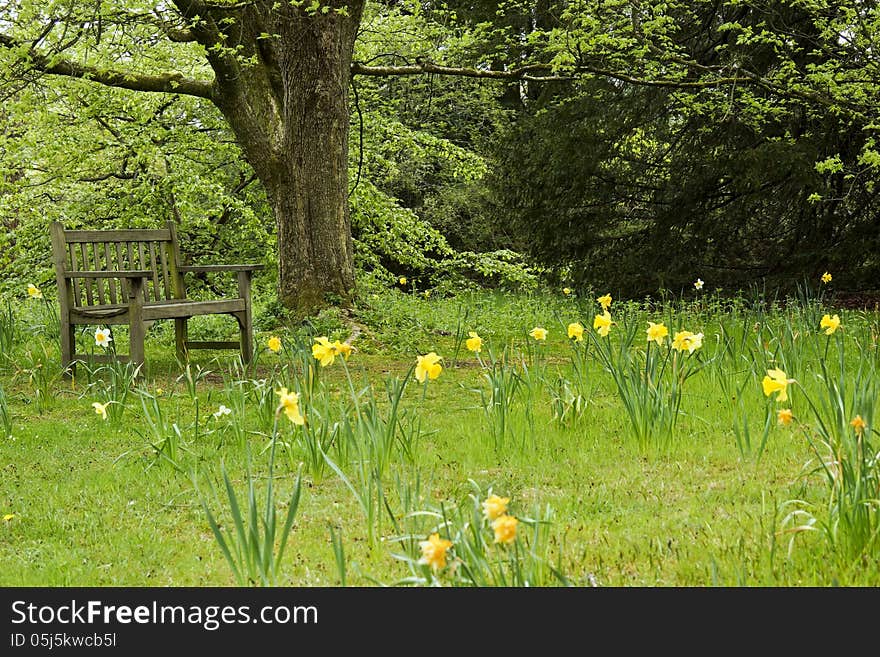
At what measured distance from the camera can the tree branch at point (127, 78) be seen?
7.70m

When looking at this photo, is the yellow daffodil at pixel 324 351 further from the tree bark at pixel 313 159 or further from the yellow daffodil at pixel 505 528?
the tree bark at pixel 313 159

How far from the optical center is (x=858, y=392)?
8.66 ft

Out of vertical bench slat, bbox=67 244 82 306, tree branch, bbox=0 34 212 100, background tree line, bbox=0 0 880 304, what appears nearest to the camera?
A: vertical bench slat, bbox=67 244 82 306

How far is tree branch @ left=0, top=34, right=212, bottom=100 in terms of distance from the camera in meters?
Answer: 7.70

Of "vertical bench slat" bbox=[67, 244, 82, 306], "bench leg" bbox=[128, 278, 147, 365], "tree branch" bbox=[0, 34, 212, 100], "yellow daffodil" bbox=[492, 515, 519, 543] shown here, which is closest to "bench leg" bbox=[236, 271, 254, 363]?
"bench leg" bbox=[128, 278, 147, 365]

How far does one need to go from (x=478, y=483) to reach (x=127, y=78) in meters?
6.06

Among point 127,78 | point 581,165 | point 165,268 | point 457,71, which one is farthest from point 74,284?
point 581,165

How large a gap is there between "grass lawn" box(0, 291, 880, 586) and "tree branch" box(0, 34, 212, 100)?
362 centimetres

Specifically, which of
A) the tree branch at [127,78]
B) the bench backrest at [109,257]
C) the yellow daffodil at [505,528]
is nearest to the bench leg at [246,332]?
the bench backrest at [109,257]

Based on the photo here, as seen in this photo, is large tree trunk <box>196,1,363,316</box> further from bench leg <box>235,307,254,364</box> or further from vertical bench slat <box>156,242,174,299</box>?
bench leg <box>235,307,254,364</box>

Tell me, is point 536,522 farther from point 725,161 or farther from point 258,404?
point 725,161

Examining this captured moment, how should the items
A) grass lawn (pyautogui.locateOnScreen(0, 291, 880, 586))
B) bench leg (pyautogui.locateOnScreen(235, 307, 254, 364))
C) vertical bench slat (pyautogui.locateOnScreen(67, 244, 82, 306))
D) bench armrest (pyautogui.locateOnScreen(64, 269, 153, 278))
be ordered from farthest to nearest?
bench leg (pyautogui.locateOnScreen(235, 307, 254, 364)) < vertical bench slat (pyautogui.locateOnScreen(67, 244, 82, 306)) < bench armrest (pyautogui.locateOnScreen(64, 269, 153, 278)) < grass lawn (pyautogui.locateOnScreen(0, 291, 880, 586))

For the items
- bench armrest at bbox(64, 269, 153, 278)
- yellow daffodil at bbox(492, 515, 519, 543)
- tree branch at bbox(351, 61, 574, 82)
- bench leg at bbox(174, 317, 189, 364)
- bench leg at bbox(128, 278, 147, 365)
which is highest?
tree branch at bbox(351, 61, 574, 82)

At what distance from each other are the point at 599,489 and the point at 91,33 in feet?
18.5
